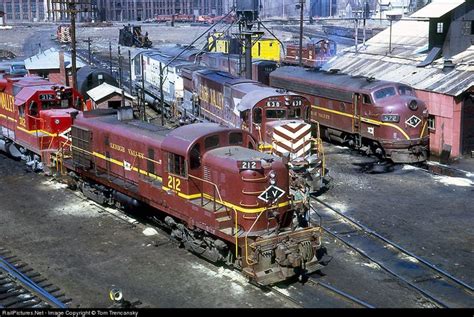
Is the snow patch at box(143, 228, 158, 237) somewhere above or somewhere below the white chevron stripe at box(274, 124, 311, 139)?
below

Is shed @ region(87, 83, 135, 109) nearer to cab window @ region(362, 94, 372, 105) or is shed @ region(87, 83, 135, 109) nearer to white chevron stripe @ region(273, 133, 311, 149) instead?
cab window @ region(362, 94, 372, 105)

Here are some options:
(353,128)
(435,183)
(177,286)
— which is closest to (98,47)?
(353,128)

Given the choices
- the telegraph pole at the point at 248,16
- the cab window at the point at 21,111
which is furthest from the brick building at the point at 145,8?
the cab window at the point at 21,111

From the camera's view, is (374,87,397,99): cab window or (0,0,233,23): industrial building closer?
(374,87,397,99): cab window

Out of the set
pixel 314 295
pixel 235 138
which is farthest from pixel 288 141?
pixel 314 295

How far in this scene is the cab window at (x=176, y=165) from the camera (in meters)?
17.5

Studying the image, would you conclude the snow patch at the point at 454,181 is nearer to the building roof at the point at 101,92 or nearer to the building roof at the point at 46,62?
the building roof at the point at 101,92

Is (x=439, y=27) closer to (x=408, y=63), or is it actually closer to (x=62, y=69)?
(x=408, y=63)

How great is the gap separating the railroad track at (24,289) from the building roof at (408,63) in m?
21.8

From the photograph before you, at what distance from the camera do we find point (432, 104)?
3209cm

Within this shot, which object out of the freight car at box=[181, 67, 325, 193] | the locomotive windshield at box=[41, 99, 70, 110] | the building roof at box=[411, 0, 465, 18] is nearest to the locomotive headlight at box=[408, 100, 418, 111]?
the freight car at box=[181, 67, 325, 193]

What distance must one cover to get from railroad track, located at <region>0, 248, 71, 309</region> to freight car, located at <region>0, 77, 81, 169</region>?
396 inches

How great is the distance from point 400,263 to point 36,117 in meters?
17.8

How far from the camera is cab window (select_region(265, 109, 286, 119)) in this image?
84.0ft
